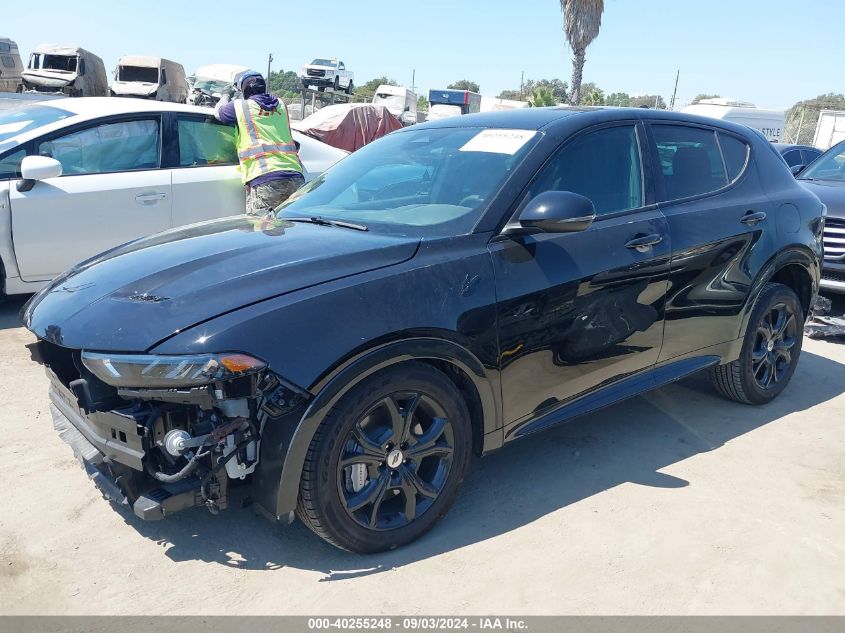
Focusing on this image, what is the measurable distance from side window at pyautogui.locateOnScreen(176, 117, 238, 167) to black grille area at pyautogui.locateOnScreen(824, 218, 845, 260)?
5648 millimetres

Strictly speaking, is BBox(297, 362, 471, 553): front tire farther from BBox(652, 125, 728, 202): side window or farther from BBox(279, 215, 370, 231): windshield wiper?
BBox(652, 125, 728, 202): side window

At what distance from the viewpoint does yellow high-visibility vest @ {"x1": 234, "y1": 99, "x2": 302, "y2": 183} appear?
5926 mm

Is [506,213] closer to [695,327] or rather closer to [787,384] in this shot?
[695,327]

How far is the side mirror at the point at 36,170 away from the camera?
5.10 metres

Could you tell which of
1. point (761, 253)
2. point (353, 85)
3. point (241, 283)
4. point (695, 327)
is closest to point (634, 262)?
point (695, 327)

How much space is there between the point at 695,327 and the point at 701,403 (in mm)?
959

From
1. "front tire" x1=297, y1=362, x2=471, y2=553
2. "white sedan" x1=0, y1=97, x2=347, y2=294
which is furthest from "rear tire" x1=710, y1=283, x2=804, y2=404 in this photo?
"white sedan" x1=0, y1=97, x2=347, y2=294

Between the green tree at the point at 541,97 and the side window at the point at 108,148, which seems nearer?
the side window at the point at 108,148

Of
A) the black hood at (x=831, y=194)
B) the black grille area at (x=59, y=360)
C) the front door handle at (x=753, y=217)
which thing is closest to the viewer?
the black grille area at (x=59, y=360)

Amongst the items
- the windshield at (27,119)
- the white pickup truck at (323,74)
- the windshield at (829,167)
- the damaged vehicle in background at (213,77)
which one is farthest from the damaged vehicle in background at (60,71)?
the windshield at (829,167)

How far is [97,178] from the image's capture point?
5.54 meters

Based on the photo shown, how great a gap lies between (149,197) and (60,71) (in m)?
25.9

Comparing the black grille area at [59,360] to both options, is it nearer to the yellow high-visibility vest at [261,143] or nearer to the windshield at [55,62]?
the yellow high-visibility vest at [261,143]

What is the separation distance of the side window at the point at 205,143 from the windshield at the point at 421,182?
7.70ft
